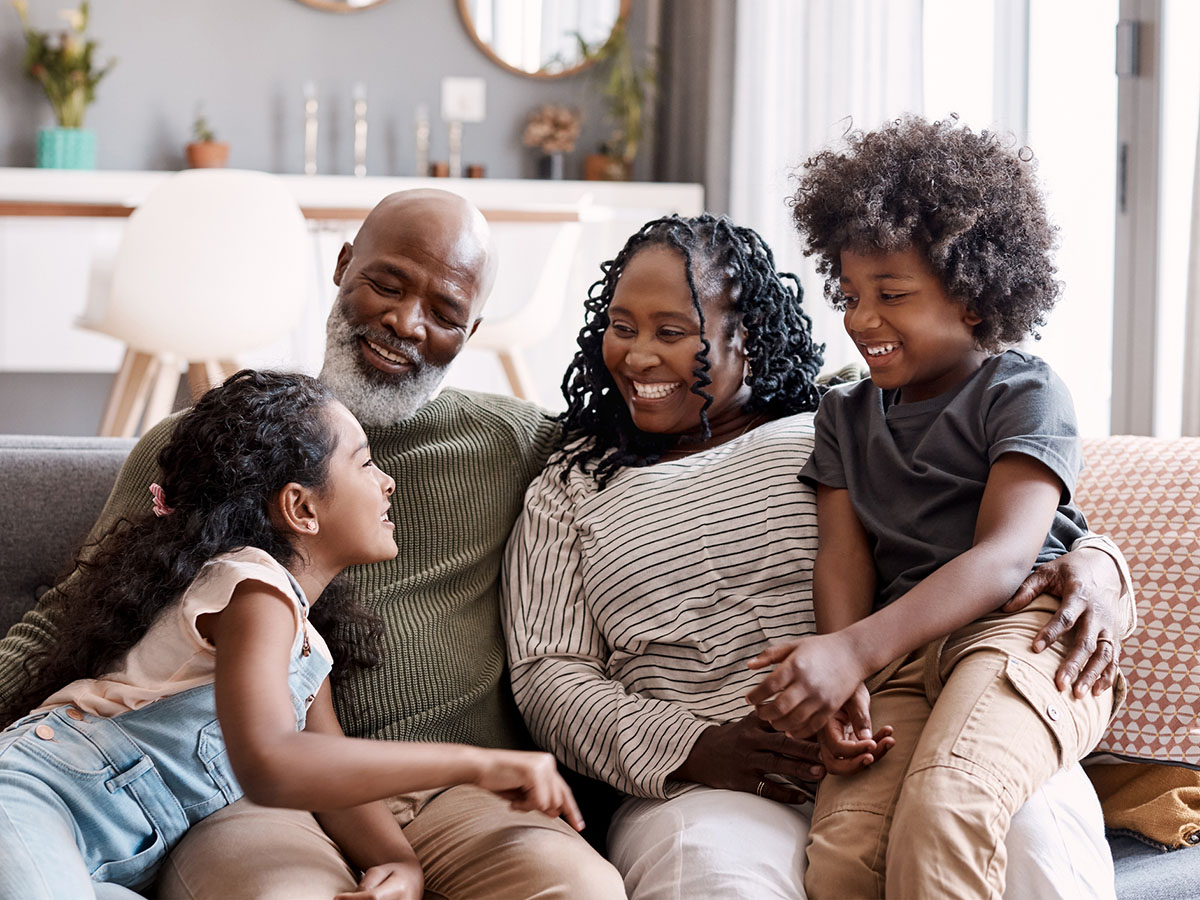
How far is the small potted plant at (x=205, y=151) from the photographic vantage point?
15.5ft

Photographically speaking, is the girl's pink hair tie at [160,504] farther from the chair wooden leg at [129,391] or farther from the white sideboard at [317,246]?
the white sideboard at [317,246]

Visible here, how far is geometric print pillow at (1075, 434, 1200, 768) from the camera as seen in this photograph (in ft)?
4.60

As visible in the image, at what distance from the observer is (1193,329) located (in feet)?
7.63

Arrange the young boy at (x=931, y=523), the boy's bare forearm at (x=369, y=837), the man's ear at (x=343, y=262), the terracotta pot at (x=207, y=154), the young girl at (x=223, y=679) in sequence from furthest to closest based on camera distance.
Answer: the terracotta pot at (x=207, y=154) → the man's ear at (x=343, y=262) → the boy's bare forearm at (x=369, y=837) → the young boy at (x=931, y=523) → the young girl at (x=223, y=679)

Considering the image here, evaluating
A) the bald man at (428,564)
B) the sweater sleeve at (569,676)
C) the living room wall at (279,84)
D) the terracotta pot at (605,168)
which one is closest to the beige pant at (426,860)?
the bald man at (428,564)

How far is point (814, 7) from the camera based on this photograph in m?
3.99

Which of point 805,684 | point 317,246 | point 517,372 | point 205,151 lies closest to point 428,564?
point 805,684

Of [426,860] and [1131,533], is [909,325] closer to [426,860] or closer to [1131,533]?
[1131,533]

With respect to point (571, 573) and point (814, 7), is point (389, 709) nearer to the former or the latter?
point (571, 573)

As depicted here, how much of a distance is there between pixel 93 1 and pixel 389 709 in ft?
14.1

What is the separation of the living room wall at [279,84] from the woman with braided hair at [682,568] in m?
3.60

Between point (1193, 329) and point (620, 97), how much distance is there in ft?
10.3

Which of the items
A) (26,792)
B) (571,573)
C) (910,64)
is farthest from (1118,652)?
(910,64)

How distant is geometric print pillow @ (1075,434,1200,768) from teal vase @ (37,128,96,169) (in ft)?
13.5
